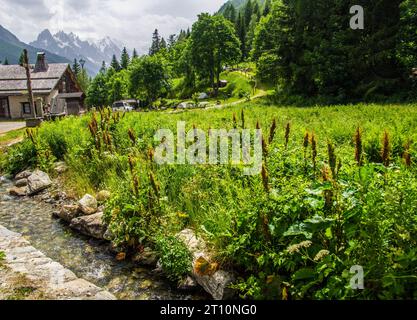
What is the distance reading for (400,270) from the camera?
368cm

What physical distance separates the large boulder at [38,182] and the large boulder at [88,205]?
336cm

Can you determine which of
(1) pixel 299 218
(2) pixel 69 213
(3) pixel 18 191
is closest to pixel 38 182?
(3) pixel 18 191

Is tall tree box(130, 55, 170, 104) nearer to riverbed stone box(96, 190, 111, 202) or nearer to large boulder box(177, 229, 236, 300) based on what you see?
riverbed stone box(96, 190, 111, 202)

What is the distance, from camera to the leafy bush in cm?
577

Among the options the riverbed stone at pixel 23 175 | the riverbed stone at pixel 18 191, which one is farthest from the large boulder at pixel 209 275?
the riverbed stone at pixel 23 175

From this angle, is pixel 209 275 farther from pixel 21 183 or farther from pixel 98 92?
pixel 98 92

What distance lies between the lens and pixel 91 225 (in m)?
7.88

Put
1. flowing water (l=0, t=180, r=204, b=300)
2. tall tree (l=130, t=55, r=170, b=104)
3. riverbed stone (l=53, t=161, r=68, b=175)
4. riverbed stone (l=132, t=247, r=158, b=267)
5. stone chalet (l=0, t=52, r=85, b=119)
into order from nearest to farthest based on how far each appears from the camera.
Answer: flowing water (l=0, t=180, r=204, b=300)
riverbed stone (l=132, t=247, r=158, b=267)
riverbed stone (l=53, t=161, r=68, b=175)
stone chalet (l=0, t=52, r=85, b=119)
tall tree (l=130, t=55, r=170, b=104)

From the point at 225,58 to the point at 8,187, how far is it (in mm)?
52934

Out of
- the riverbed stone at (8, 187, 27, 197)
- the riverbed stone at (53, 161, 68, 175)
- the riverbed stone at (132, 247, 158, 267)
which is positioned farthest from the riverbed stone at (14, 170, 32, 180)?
the riverbed stone at (132, 247, 158, 267)

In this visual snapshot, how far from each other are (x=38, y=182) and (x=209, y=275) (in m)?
8.60

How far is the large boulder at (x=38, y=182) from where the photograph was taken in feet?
36.9

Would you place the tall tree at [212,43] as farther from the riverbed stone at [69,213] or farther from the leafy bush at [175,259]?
the leafy bush at [175,259]
